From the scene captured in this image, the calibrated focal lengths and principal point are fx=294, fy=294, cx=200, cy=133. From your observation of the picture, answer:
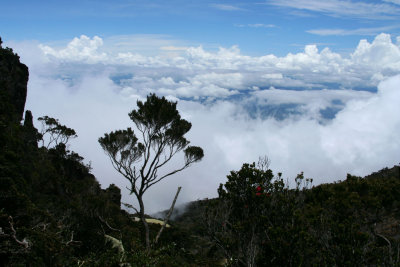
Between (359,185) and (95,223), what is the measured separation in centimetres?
1475

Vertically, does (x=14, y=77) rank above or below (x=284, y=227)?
above

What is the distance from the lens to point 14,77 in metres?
32.9

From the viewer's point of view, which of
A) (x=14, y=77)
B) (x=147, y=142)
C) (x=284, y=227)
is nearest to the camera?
(x=284, y=227)

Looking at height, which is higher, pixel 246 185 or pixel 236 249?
pixel 246 185

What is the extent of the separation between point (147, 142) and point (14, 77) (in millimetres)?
25187

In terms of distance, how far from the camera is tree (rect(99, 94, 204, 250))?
15750mm

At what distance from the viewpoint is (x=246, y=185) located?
960 cm

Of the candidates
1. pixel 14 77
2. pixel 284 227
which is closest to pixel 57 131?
pixel 14 77

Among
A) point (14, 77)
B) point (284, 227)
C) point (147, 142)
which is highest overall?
point (14, 77)

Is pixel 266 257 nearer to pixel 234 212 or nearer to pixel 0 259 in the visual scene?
pixel 234 212

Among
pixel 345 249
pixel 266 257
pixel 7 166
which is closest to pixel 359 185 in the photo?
pixel 345 249

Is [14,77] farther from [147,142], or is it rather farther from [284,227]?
[284,227]

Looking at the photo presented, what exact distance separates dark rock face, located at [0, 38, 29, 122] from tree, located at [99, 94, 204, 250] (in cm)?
1972

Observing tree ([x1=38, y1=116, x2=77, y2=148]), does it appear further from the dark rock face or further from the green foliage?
the green foliage
